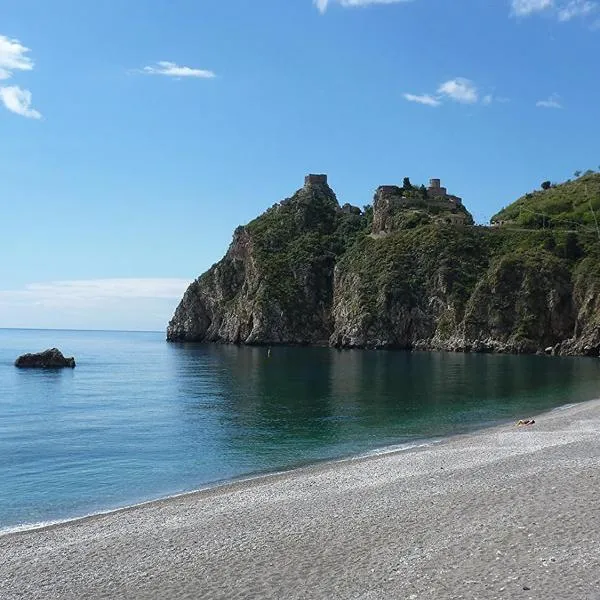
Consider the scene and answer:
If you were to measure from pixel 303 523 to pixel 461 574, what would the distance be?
5720 millimetres

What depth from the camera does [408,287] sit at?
6161 inches

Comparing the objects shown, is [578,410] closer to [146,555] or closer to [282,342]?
[146,555]

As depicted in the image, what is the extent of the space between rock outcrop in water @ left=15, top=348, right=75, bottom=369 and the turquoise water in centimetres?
794

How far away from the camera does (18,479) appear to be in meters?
26.8

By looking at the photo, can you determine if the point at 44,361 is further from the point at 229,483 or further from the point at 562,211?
the point at 562,211

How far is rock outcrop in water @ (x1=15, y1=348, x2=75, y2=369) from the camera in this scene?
94875mm

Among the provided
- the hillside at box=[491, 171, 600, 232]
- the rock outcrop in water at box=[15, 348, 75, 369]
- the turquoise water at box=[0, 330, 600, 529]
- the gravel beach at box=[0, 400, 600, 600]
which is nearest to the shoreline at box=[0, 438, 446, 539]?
the gravel beach at box=[0, 400, 600, 600]

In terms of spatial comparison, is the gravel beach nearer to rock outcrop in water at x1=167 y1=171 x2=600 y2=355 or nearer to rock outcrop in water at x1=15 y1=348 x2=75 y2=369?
rock outcrop in water at x1=15 y1=348 x2=75 y2=369

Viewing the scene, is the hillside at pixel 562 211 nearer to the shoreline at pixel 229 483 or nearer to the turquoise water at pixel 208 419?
the turquoise water at pixel 208 419

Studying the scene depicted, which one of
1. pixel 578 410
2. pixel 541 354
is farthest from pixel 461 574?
pixel 541 354

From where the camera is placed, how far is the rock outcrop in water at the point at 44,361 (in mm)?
94875

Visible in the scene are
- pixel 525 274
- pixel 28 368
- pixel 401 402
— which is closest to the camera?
pixel 401 402

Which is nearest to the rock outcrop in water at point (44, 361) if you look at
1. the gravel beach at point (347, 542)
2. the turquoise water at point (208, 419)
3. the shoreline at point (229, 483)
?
the turquoise water at point (208, 419)

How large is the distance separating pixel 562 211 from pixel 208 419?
518ft
